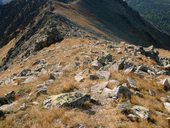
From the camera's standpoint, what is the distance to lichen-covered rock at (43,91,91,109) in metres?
17.0

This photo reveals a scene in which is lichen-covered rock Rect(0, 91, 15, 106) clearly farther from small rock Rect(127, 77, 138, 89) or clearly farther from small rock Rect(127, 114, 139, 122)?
small rock Rect(127, 114, 139, 122)

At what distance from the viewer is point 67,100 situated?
1731 centimetres

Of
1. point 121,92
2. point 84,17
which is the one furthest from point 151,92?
point 84,17

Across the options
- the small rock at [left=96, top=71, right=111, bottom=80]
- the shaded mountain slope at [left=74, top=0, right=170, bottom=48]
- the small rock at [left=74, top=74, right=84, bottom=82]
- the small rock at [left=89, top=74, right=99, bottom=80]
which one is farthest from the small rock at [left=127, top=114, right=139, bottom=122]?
the shaded mountain slope at [left=74, top=0, right=170, bottom=48]

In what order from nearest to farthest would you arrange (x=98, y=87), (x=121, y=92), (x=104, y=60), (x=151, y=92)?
(x=121, y=92) < (x=98, y=87) < (x=151, y=92) < (x=104, y=60)

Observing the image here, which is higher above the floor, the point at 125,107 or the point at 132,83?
the point at 125,107

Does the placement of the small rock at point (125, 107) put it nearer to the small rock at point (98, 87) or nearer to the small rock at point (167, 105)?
the small rock at point (167, 105)

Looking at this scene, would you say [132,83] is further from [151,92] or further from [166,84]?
[166,84]

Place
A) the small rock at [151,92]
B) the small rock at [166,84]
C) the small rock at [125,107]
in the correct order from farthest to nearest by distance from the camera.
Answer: the small rock at [166,84]
the small rock at [151,92]
the small rock at [125,107]

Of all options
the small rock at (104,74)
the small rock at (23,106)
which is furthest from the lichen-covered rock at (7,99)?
the small rock at (104,74)

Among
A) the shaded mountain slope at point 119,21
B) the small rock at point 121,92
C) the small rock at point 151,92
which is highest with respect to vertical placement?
the small rock at point 121,92

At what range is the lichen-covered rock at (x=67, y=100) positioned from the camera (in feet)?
55.9

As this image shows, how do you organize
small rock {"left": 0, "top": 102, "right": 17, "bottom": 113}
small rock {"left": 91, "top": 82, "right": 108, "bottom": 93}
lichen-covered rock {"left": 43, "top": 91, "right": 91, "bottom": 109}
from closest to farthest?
lichen-covered rock {"left": 43, "top": 91, "right": 91, "bottom": 109} < small rock {"left": 0, "top": 102, "right": 17, "bottom": 113} < small rock {"left": 91, "top": 82, "right": 108, "bottom": 93}

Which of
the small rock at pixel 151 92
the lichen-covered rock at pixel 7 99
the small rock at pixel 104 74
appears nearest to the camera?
the small rock at pixel 151 92
